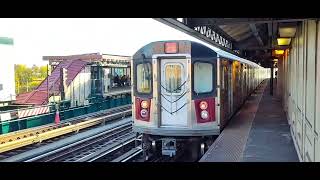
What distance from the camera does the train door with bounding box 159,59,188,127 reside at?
28.8 ft

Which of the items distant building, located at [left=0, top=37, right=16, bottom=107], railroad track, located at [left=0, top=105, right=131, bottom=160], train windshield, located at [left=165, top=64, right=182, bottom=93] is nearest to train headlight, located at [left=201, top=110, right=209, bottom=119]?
train windshield, located at [left=165, top=64, right=182, bottom=93]

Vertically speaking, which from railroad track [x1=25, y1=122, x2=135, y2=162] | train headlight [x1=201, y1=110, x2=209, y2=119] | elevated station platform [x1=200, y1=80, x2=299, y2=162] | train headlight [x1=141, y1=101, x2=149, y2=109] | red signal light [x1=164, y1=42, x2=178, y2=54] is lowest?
railroad track [x1=25, y1=122, x2=135, y2=162]

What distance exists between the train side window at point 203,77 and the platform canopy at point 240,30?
35.0 inches

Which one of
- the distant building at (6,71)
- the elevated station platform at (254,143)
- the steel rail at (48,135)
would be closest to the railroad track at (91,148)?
the steel rail at (48,135)

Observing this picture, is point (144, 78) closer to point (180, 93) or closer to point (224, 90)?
point (180, 93)

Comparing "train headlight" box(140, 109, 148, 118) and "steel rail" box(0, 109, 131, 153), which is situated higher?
"train headlight" box(140, 109, 148, 118)

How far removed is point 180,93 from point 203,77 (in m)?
0.67

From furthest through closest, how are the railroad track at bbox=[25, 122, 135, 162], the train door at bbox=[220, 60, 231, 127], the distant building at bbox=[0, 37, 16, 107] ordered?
the distant building at bbox=[0, 37, 16, 107], the railroad track at bbox=[25, 122, 135, 162], the train door at bbox=[220, 60, 231, 127]

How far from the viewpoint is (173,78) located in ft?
29.1

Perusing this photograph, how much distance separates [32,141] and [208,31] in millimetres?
6710

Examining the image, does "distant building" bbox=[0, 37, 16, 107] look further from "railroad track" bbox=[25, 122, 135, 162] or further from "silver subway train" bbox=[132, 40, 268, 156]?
"silver subway train" bbox=[132, 40, 268, 156]
